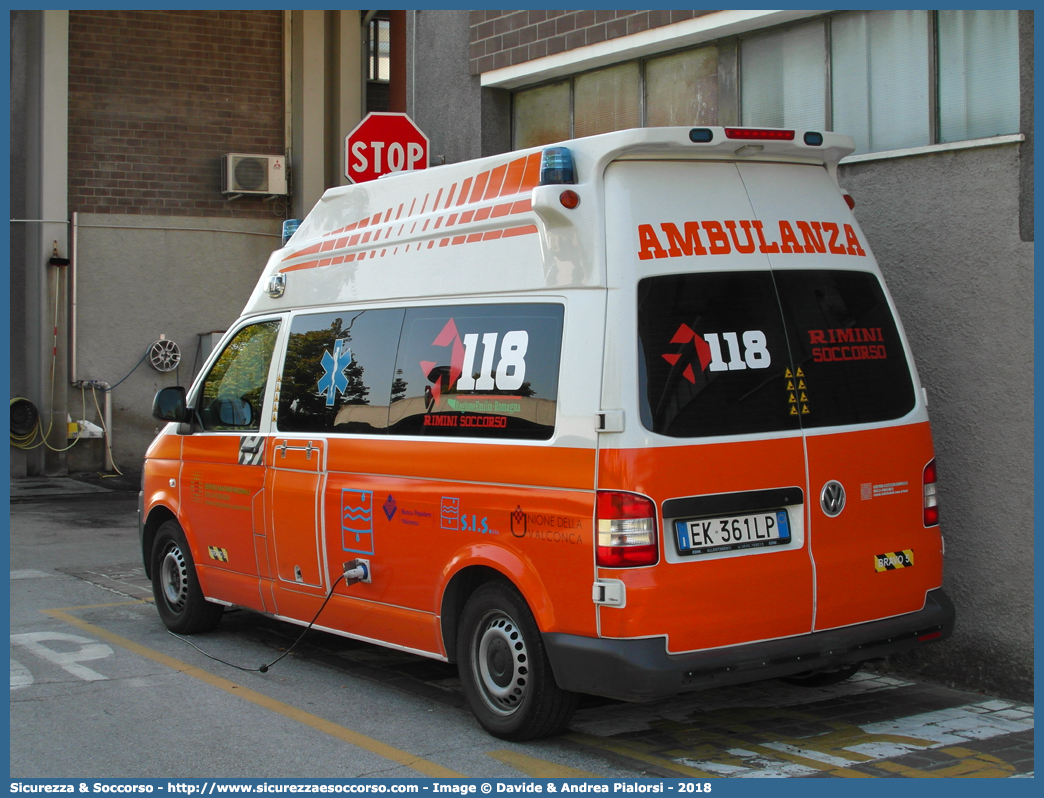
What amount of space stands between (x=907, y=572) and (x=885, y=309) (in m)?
1.22

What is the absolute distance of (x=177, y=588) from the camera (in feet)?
26.8

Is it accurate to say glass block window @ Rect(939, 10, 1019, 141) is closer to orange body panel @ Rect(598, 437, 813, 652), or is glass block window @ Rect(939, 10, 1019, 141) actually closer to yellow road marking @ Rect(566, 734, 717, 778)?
orange body panel @ Rect(598, 437, 813, 652)

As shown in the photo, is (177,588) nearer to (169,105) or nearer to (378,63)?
(169,105)

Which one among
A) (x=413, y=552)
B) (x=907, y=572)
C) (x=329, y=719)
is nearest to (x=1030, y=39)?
(x=907, y=572)

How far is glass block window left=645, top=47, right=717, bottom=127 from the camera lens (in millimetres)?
8695

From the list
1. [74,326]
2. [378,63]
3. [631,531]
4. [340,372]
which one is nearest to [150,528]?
[340,372]

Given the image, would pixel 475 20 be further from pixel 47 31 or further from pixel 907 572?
pixel 47 31

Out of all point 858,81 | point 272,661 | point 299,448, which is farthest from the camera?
point 858,81

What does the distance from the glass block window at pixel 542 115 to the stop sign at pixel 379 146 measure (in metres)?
1.06

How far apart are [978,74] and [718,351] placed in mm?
2931

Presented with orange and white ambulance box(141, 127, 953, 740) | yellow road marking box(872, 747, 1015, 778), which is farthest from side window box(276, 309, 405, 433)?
yellow road marking box(872, 747, 1015, 778)

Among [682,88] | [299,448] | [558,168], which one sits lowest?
[299,448]

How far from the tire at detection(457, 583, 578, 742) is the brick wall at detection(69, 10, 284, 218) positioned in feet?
46.0
